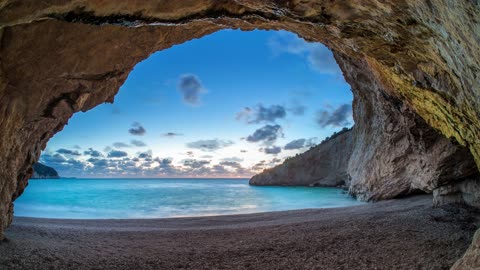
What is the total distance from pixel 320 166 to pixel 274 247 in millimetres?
50459

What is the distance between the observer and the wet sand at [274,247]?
5246mm

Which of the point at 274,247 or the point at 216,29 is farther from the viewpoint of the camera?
the point at 216,29

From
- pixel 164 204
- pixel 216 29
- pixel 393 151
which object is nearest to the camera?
pixel 216 29

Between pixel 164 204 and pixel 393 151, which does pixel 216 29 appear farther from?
pixel 164 204

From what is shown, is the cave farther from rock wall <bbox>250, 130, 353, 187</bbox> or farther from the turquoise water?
rock wall <bbox>250, 130, 353, 187</bbox>

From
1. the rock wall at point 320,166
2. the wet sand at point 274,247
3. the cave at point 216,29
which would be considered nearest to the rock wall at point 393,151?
the cave at point 216,29

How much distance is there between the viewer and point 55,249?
6414mm

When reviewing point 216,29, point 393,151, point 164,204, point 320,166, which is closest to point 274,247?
point 216,29

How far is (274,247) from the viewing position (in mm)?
6461

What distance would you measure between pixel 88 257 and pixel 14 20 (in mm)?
4431

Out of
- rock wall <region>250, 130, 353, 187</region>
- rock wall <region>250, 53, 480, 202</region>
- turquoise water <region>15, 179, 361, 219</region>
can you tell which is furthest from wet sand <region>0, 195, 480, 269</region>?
rock wall <region>250, 130, 353, 187</region>

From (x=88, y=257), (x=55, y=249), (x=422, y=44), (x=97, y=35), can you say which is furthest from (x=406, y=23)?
(x=55, y=249)

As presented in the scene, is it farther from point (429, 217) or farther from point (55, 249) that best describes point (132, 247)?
point (429, 217)

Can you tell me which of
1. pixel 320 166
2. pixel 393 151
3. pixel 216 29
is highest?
pixel 216 29
